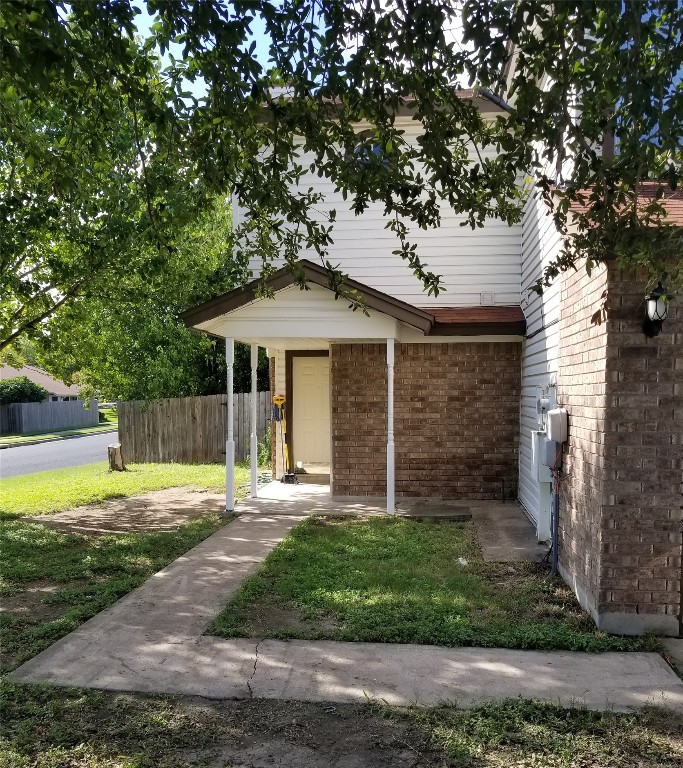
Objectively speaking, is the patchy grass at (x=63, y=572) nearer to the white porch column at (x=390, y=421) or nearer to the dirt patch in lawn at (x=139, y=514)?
the dirt patch in lawn at (x=139, y=514)

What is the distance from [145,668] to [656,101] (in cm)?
446

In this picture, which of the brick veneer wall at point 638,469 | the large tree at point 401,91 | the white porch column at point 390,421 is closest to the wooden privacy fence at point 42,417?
the white porch column at point 390,421

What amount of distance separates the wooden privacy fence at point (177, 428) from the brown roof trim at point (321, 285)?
8.77 meters

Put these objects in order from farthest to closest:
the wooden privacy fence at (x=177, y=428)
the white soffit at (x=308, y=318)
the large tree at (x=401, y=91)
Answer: the wooden privacy fence at (x=177, y=428) < the white soffit at (x=308, y=318) < the large tree at (x=401, y=91)

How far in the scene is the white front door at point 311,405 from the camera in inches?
532

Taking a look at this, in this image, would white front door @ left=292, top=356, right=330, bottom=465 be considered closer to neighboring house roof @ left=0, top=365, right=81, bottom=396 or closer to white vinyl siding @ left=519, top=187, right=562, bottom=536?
white vinyl siding @ left=519, top=187, right=562, bottom=536

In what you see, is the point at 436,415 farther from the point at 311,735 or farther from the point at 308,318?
the point at 311,735

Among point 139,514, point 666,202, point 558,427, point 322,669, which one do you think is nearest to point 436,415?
point 558,427

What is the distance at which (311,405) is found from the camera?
1355 cm

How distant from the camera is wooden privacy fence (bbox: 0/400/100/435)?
124ft

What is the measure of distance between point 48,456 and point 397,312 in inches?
746

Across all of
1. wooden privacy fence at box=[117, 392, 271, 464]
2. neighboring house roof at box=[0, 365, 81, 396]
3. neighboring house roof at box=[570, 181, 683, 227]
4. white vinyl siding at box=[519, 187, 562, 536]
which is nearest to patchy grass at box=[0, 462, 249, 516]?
wooden privacy fence at box=[117, 392, 271, 464]

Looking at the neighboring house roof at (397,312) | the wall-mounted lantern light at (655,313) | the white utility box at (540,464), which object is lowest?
the white utility box at (540,464)

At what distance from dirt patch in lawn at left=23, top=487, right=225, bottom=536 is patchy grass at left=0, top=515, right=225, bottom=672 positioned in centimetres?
36
